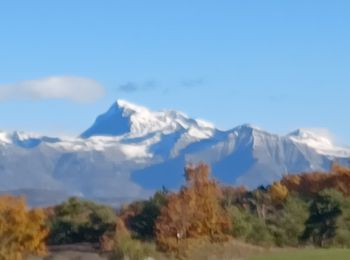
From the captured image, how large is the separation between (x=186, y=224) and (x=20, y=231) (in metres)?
9.81

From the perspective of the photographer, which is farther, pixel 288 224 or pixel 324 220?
pixel 324 220

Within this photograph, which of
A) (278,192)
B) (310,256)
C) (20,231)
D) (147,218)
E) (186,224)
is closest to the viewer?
(310,256)

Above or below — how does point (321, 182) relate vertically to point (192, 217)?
above

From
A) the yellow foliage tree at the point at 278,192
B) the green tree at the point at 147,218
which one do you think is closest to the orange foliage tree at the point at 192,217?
the green tree at the point at 147,218

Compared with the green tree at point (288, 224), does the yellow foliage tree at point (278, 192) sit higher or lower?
higher

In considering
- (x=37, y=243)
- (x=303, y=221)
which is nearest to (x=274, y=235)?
(x=303, y=221)

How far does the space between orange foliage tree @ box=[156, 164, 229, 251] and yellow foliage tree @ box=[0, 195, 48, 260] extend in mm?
7234

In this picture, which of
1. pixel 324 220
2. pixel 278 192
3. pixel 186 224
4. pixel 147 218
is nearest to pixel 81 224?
pixel 147 218

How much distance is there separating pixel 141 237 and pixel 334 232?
39.6ft

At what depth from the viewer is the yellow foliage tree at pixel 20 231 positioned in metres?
70.5

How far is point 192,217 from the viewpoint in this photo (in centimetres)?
7375

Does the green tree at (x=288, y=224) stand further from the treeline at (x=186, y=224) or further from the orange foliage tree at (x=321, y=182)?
the orange foliage tree at (x=321, y=182)

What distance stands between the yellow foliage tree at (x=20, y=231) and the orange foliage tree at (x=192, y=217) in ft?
23.7

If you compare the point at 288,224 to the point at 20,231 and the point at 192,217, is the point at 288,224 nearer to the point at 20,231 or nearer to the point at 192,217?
the point at 192,217
